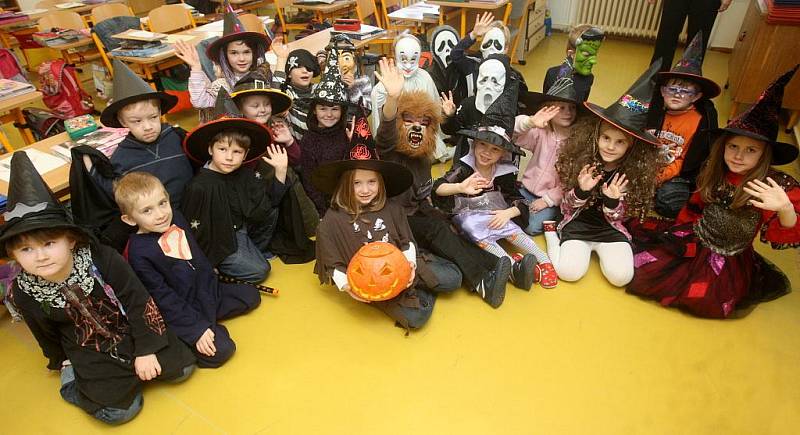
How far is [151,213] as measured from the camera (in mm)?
2082

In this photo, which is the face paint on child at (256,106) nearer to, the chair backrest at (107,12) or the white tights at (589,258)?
the white tights at (589,258)

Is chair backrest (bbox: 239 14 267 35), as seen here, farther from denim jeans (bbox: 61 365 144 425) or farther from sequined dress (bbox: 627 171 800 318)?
sequined dress (bbox: 627 171 800 318)

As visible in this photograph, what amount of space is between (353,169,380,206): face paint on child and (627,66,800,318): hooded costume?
5.15ft

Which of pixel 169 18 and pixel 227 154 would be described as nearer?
pixel 227 154

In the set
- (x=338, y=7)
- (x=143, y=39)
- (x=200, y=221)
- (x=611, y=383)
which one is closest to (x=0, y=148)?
(x=143, y=39)

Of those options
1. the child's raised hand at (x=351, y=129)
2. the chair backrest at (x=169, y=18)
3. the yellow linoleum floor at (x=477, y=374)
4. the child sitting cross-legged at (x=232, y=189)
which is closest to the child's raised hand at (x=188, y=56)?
the child sitting cross-legged at (x=232, y=189)

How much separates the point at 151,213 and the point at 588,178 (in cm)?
227

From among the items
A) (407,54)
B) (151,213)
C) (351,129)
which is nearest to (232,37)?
(351,129)

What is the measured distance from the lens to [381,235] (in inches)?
96.0

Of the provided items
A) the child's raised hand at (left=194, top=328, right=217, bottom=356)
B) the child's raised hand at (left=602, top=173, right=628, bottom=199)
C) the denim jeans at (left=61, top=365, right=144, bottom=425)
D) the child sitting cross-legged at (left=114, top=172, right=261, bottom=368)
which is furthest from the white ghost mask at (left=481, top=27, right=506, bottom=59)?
the denim jeans at (left=61, top=365, right=144, bottom=425)

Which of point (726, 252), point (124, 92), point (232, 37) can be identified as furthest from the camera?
point (232, 37)

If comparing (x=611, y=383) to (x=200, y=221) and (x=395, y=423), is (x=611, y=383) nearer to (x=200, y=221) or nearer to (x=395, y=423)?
(x=395, y=423)

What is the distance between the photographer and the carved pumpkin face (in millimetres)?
2129

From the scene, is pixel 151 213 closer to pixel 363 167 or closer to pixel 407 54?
pixel 363 167
